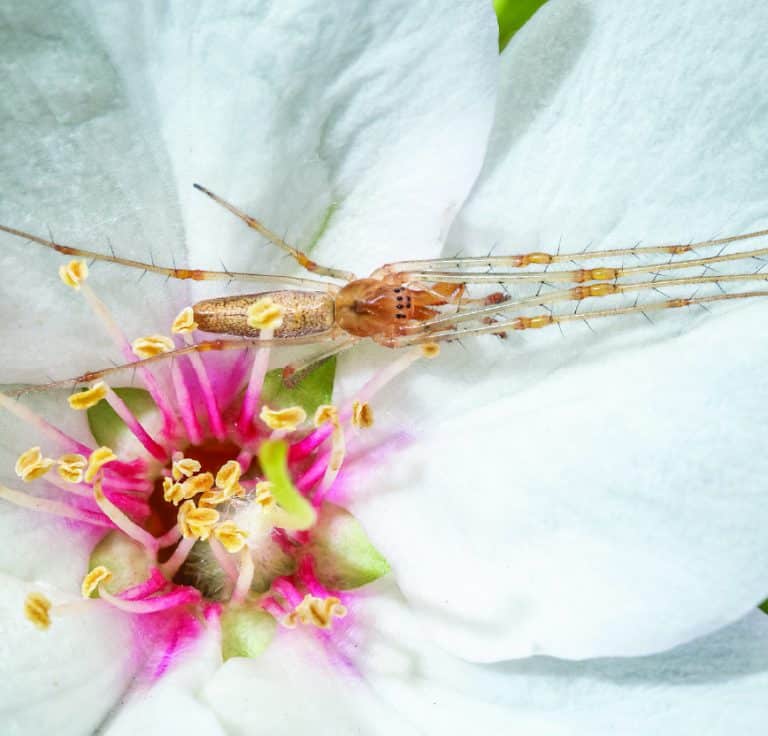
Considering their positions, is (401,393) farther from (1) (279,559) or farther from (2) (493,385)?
(1) (279,559)

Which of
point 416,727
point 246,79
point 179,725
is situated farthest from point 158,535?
point 246,79

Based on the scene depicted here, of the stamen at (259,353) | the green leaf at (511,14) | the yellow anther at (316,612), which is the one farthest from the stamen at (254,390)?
the green leaf at (511,14)

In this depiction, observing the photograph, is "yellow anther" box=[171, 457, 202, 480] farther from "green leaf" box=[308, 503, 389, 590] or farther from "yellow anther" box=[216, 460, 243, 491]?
"green leaf" box=[308, 503, 389, 590]

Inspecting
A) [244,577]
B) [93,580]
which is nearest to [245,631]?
[244,577]

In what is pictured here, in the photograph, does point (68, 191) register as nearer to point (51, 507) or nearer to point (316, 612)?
point (51, 507)

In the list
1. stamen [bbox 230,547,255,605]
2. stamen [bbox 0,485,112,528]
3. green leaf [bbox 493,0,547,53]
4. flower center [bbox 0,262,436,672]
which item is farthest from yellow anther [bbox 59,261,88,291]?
green leaf [bbox 493,0,547,53]

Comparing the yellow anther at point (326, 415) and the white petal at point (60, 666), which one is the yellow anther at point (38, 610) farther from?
the yellow anther at point (326, 415)

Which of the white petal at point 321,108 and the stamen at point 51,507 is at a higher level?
the white petal at point 321,108
